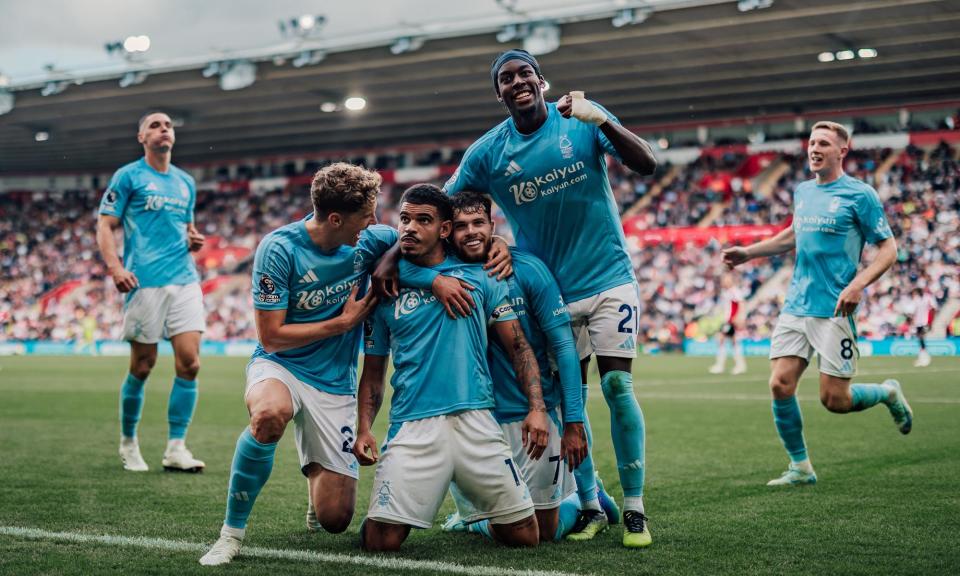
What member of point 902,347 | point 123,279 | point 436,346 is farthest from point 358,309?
point 902,347

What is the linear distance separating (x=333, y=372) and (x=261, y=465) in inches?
27.5

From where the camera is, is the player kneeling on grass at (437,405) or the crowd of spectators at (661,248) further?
the crowd of spectators at (661,248)

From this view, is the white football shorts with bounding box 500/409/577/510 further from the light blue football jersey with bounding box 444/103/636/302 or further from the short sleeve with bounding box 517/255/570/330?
the light blue football jersey with bounding box 444/103/636/302

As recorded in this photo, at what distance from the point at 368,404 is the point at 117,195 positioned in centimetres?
363

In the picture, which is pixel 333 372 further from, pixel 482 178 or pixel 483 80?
pixel 483 80

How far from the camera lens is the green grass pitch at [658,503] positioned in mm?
3988

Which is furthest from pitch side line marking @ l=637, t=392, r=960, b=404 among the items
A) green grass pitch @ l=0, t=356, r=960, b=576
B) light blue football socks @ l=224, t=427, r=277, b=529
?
light blue football socks @ l=224, t=427, r=277, b=529

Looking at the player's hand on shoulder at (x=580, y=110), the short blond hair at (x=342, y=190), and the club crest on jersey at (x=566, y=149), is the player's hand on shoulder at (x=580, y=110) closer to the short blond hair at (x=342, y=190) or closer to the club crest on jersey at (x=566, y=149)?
the club crest on jersey at (x=566, y=149)

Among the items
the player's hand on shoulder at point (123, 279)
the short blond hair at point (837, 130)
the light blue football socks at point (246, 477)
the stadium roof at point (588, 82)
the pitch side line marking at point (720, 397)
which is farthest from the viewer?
the stadium roof at point (588, 82)

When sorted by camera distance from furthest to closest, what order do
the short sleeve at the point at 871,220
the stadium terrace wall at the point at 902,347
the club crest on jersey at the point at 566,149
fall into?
the stadium terrace wall at the point at 902,347
the short sleeve at the point at 871,220
the club crest on jersey at the point at 566,149

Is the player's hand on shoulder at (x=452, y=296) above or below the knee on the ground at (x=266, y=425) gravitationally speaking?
above

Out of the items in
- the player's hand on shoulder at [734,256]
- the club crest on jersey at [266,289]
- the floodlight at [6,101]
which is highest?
the floodlight at [6,101]

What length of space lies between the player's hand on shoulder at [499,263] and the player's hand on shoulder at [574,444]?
0.77 metres

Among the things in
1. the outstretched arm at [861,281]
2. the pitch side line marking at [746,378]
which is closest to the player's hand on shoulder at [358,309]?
the outstretched arm at [861,281]
